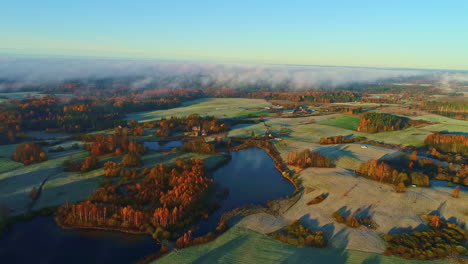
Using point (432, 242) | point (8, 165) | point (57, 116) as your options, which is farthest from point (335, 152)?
point (57, 116)

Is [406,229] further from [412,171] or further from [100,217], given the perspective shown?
[100,217]

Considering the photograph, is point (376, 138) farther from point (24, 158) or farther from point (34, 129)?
point (34, 129)

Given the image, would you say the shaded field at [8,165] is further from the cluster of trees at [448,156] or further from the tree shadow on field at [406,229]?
the cluster of trees at [448,156]

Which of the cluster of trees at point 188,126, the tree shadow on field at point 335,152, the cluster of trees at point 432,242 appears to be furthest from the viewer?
the cluster of trees at point 188,126

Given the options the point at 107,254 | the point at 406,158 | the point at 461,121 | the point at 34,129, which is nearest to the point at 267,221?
the point at 107,254

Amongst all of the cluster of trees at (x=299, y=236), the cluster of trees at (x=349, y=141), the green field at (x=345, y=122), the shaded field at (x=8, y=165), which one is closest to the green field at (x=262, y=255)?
the cluster of trees at (x=299, y=236)
